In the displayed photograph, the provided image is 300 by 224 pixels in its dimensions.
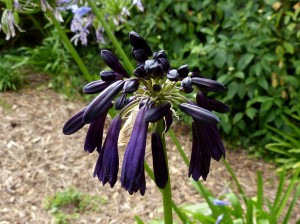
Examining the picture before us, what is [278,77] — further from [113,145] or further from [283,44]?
[113,145]

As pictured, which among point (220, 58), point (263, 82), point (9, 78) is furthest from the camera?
point (9, 78)

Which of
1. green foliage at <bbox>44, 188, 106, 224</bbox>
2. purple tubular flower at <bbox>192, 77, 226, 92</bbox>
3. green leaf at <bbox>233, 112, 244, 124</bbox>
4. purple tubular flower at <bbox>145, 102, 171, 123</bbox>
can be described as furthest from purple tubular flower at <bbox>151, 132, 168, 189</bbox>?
green leaf at <bbox>233, 112, 244, 124</bbox>

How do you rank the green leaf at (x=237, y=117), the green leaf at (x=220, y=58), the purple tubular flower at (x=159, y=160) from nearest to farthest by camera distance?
1. the purple tubular flower at (x=159, y=160)
2. the green leaf at (x=220, y=58)
3. the green leaf at (x=237, y=117)

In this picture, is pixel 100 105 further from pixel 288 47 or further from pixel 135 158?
pixel 288 47

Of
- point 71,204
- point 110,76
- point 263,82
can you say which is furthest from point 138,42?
point 263,82

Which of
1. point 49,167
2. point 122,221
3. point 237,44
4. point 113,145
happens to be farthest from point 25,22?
point 113,145

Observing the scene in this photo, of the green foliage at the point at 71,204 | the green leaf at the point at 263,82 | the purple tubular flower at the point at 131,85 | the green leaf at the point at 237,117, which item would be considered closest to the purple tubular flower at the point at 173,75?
the purple tubular flower at the point at 131,85

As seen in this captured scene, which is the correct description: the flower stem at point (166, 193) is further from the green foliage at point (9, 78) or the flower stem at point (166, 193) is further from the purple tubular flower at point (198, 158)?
the green foliage at point (9, 78)

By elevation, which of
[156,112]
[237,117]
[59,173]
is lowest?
[237,117]
